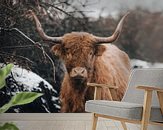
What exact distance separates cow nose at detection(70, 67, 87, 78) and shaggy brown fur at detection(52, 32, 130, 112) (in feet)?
0.14

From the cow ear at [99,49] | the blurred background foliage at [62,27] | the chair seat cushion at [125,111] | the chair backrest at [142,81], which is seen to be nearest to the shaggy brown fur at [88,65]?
the cow ear at [99,49]

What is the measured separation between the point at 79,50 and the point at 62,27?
0.49 metres

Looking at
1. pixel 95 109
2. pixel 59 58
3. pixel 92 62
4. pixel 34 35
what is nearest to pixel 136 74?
pixel 95 109

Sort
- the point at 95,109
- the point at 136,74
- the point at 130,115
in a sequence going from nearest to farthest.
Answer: the point at 130,115, the point at 95,109, the point at 136,74

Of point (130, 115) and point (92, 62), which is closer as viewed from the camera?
point (130, 115)

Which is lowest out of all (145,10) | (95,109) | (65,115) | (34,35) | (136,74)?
(65,115)

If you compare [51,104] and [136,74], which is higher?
[136,74]

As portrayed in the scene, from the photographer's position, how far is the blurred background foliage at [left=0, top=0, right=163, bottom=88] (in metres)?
4.78

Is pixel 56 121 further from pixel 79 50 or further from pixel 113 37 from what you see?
pixel 113 37

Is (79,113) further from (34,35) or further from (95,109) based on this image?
(95,109)

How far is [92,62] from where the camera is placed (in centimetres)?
466

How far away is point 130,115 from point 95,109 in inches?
17.4

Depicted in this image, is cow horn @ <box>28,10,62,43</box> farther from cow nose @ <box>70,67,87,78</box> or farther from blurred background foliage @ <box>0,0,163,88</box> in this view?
cow nose @ <box>70,67,87,78</box>

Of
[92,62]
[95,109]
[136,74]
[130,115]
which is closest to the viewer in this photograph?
[130,115]
